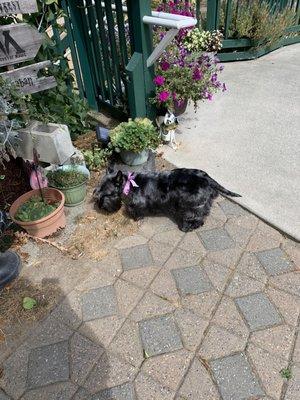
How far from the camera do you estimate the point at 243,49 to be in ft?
23.3

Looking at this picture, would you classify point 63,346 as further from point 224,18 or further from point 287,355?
point 224,18

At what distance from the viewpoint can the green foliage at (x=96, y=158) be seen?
443 centimetres

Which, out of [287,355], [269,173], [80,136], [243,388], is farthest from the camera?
[80,136]

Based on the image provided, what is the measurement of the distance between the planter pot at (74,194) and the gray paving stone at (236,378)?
2297 millimetres

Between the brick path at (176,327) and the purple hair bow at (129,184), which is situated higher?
the purple hair bow at (129,184)

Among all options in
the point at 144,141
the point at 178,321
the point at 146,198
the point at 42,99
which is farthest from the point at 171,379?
the point at 42,99

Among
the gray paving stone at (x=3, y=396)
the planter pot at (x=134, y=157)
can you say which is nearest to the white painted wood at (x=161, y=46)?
the planter pot at (x=134, y=157)

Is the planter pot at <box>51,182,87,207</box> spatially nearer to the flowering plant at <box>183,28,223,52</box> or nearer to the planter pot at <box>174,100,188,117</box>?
the planter pot at <box>174,100,188,117</box>

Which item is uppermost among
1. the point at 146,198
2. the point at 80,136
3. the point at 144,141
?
the point at 144,141

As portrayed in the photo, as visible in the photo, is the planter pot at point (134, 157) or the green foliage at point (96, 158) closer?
the planter pot at point (134, 157)

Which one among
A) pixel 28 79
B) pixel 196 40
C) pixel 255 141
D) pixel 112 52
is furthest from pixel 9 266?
pixel 196 40

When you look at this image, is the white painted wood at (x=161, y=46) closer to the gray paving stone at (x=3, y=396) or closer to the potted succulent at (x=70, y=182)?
the potted succulent at (x=70, y=182)

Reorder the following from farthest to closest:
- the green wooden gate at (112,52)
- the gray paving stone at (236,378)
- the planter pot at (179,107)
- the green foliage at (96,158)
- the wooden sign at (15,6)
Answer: the planter pot at (179,107) < the green foliage at (96,158) < the green wooden gate at (112,52) < the wooden sign at (15,6) < the gray paving stone at (236,378)

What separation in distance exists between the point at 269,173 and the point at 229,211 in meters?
0.85
